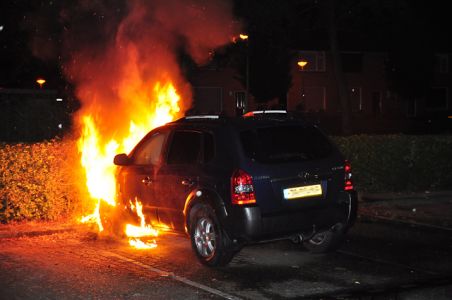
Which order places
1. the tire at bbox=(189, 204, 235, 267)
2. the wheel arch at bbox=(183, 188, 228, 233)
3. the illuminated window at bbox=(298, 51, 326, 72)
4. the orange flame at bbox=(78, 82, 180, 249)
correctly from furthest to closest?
the illuminated window at bbox=(298, 51, 326, 72) < the orange flame at bbox=(78, 82, 180, 249) < the tire at bbox=(189, 204, 235, 267) < the wheel arch at bbox=(183, 188, 228, 233)

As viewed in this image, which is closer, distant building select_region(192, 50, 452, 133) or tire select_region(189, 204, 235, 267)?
tire select_region(189, 204, 235, 267)

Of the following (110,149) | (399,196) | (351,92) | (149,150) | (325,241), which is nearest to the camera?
(325,241)

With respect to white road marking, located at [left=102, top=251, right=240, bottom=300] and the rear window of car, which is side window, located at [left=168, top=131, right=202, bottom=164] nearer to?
the rear window of car

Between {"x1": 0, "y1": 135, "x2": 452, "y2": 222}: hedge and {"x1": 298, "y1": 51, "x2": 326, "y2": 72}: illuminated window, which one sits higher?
{"x1": 298, "y1": 51, "x2": 326, "y2": 72}: illuminated window

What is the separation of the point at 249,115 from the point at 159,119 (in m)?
4.53

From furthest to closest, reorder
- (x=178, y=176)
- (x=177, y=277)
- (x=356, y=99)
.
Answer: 1. (x=356, y=99)
2. (x=178, y=176)
3. (x=177, y=277)

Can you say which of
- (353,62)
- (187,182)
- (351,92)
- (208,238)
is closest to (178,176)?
(187,182)

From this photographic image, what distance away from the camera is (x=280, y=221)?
7508 mm

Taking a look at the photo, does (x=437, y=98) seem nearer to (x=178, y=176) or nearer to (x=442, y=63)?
(x=442, y=63)

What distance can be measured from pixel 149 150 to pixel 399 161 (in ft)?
23.7

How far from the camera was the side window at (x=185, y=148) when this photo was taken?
8250mm

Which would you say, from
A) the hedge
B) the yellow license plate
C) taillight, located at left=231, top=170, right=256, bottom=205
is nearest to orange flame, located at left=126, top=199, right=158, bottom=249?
the hedge

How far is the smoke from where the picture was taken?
13586 mm

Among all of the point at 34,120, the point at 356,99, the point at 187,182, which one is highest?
the point at 356,99
